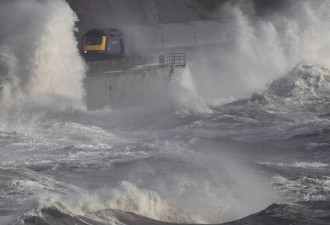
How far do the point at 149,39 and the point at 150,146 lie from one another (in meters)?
25.0

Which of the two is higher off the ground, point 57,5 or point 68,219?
point 57,5

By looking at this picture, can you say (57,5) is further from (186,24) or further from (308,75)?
(186,24)

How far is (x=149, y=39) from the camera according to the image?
43469 millimetres

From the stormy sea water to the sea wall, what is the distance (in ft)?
1.36

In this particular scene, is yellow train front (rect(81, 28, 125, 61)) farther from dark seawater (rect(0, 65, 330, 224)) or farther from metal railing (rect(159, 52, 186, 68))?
dark seawater (rect(0, 65, 330, 224))

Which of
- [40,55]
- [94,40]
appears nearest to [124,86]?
[40,55]

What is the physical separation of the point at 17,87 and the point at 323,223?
14597 mm

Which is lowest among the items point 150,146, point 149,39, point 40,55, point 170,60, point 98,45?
point 150,146

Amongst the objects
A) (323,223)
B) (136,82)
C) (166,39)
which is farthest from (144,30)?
(323,223)

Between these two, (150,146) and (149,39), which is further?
(149,39)

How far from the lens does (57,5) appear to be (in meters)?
29.1

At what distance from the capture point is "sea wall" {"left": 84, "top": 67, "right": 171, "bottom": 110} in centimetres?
2716

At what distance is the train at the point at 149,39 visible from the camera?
3316 centimetres

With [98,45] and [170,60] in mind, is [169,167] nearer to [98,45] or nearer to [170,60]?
[98,45]
